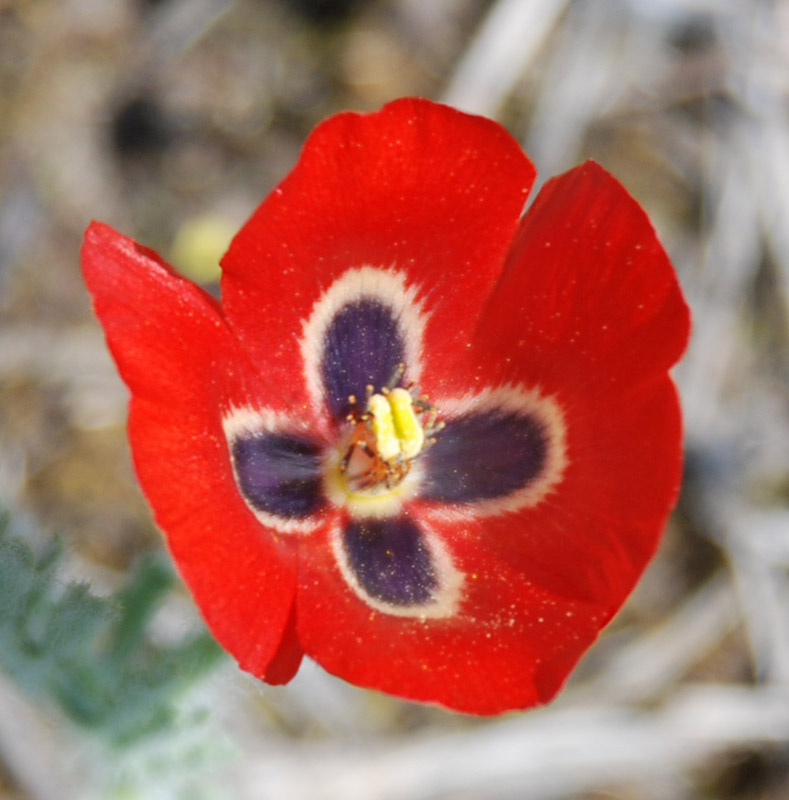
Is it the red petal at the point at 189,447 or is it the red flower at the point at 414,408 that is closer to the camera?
the red petal at the point at 189,447

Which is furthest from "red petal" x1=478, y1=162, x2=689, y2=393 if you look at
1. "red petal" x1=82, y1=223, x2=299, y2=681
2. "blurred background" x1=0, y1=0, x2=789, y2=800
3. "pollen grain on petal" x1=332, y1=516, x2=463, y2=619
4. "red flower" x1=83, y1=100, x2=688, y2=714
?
"blurred background" x1=0, y1=0, x2=789, y2=800

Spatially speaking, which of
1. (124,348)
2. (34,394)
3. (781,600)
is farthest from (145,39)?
(781,600)

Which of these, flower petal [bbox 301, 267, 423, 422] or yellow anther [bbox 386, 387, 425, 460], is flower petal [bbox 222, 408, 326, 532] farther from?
yellow anther [bbox 386, 387, 425, 460]

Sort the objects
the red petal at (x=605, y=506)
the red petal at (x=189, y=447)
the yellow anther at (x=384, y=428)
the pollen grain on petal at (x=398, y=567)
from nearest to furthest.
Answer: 1. the red petal at (x=189, y=447)
2. the red petal at (x=605, y=506)
3. the pollen grain on petal at (x=398, y=567)
4. the yellow anther at (x=384, y=428)

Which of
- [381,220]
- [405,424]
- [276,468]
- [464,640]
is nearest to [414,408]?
[405,424]

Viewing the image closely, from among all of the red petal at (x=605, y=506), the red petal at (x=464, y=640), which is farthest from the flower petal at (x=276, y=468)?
the red petal at (x=605, y=506)

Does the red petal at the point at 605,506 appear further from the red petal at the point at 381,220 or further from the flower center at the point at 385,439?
the red petal at the point at 381,220

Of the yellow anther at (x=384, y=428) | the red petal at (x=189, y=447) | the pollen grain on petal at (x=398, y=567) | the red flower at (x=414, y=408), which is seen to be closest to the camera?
the red petal at (x=189, y=447)

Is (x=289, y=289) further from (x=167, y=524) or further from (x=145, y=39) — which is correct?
(x=145, y=39)
